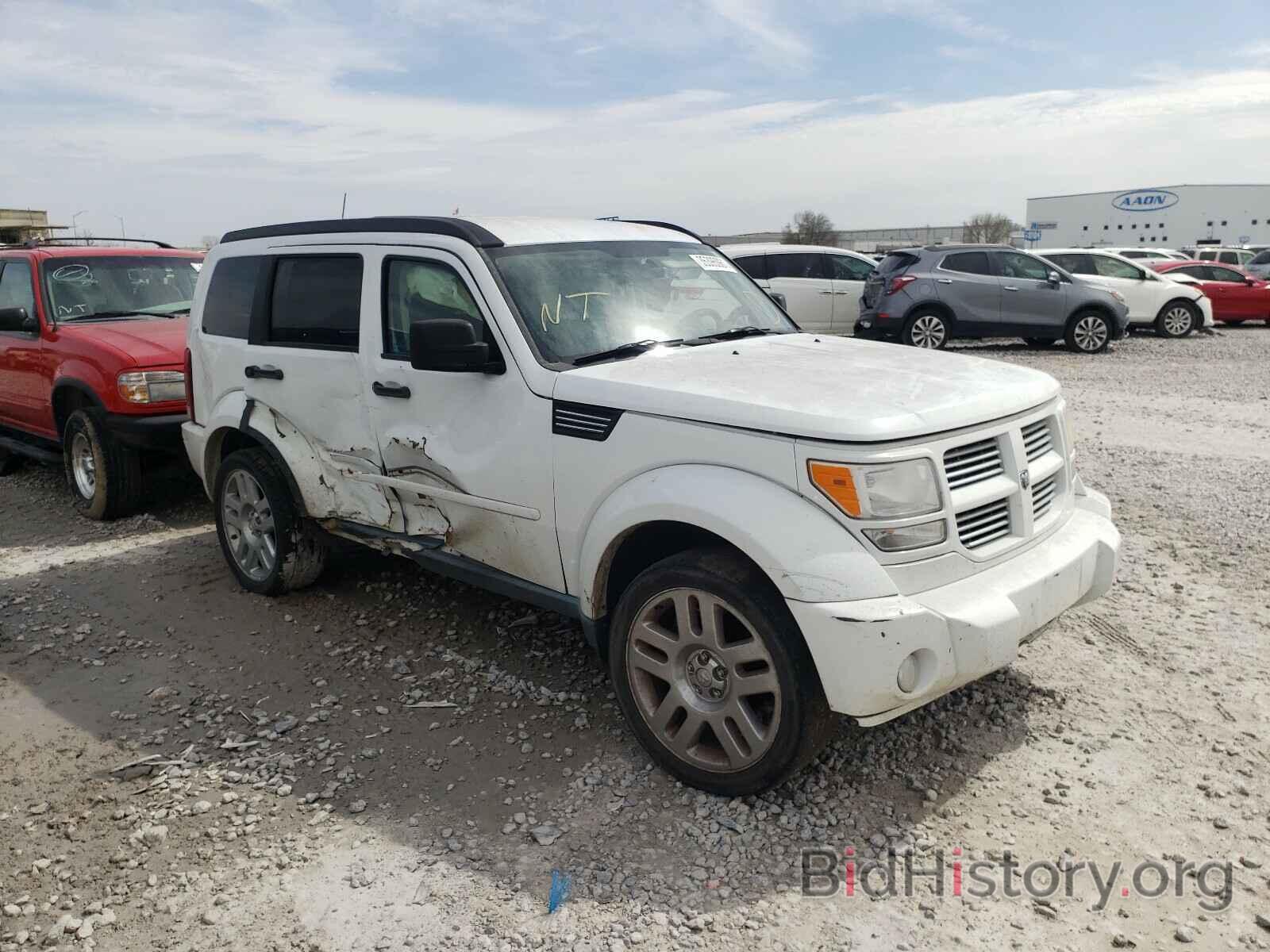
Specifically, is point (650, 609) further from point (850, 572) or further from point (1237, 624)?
point (1237, 624)

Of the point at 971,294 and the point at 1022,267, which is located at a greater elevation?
the point at 1022,267

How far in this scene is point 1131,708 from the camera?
12.9 ft

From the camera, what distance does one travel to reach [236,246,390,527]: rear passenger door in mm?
4598

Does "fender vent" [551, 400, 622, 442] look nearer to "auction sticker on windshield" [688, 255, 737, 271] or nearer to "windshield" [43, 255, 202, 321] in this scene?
"auction sticker on windshield" [688, 255, 737, 271]

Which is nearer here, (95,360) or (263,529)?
(263,529)

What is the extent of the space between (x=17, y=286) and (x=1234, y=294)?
21.3 metres

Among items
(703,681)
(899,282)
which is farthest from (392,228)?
(899,282)

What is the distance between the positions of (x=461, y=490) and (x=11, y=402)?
6017mm

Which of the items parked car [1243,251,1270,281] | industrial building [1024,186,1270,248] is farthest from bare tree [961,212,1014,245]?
parked car [1243,251,1270,281]

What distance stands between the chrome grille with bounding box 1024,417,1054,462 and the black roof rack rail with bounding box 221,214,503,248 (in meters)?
2.23

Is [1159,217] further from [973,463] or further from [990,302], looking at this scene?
[973,463]

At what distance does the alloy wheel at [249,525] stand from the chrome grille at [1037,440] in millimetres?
3692

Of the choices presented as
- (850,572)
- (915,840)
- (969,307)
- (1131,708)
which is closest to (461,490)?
(850,572)

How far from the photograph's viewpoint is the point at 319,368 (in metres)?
4.74
